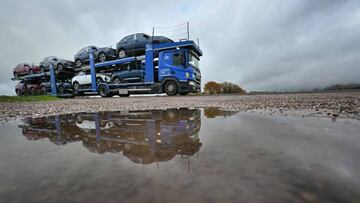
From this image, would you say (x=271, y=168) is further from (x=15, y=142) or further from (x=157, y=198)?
(x=15, y=142)

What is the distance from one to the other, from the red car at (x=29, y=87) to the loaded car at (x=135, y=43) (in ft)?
36.2

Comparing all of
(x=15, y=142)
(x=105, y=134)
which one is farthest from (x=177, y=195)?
(x=15, y=142)

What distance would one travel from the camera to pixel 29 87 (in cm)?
1644

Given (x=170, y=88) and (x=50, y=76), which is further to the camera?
(x=50, y=76)

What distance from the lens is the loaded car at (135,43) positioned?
33.9 ft

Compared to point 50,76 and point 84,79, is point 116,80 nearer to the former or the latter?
point 84,79

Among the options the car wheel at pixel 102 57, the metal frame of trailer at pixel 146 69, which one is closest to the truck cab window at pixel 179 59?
the metal frame of trailer at pixel 146 69

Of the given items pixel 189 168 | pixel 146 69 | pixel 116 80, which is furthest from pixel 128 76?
pixel 189 168

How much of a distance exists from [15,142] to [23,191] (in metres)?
1.11

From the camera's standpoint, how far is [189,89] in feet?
30.8

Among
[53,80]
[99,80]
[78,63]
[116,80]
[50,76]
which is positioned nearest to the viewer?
[116,80]

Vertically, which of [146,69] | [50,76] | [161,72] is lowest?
[161,72]

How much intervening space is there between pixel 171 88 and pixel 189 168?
8.94 meters

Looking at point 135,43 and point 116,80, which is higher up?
point 135,43
